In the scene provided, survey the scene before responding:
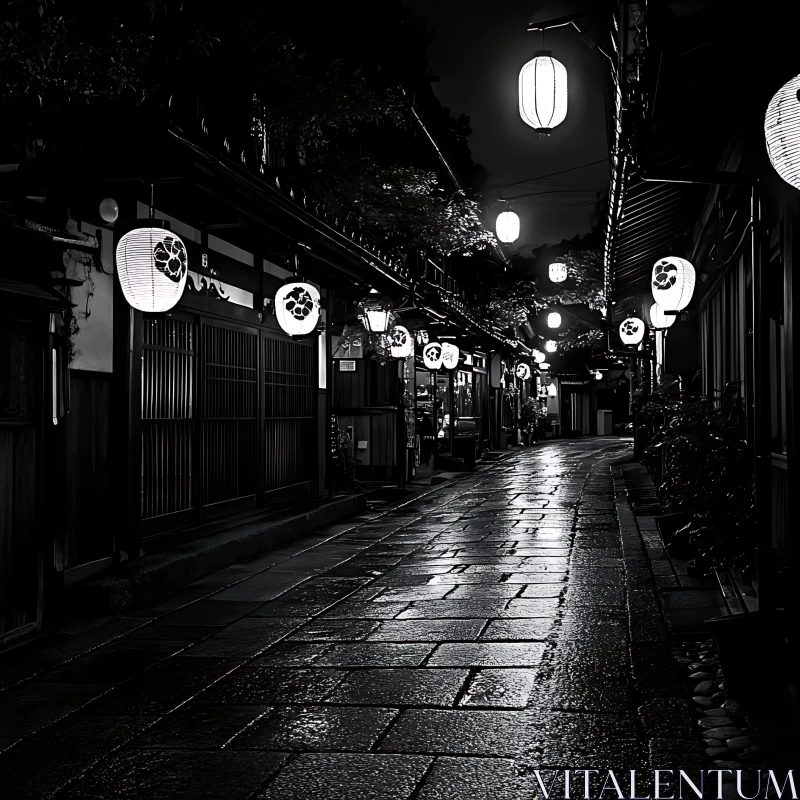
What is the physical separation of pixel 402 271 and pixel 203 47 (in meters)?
9.95

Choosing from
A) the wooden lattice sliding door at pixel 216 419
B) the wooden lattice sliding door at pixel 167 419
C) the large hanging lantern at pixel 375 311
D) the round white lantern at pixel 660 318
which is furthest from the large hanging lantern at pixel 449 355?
the wooden lattice sliding door at pixel 167 419

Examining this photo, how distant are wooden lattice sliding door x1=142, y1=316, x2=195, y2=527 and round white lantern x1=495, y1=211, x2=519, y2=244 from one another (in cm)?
1254

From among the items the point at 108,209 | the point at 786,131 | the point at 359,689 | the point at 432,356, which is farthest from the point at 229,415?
the point at 432,356

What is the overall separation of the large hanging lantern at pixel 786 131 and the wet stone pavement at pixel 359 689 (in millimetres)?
3963

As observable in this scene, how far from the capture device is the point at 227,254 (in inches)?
594

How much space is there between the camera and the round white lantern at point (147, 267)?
10.3 m

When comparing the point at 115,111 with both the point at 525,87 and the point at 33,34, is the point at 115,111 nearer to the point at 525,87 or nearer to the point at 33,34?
the point at 33,34

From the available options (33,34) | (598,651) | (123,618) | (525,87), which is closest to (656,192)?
(525,87)

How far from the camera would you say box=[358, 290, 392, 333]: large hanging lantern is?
22.5 m

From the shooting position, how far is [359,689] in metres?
7.54

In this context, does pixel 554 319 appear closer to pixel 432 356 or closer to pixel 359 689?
pixel 432 356

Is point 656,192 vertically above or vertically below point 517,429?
above

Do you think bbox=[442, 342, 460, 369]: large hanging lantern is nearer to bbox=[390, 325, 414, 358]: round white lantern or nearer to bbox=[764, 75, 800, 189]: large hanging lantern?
bbox=[390, 325, 414, 358]: round white lantern

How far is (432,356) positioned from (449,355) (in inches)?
68.7
